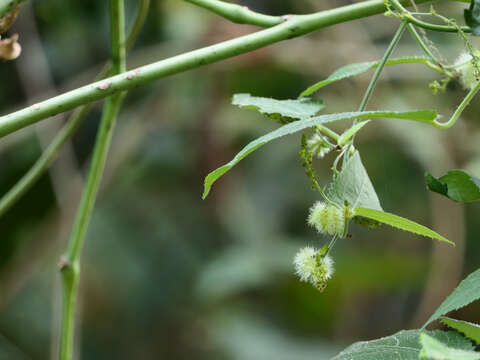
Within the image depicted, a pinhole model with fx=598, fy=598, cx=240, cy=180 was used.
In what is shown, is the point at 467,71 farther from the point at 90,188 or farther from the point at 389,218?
the point at 90,188

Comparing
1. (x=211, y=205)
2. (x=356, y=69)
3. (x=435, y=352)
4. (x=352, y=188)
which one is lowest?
Answer: (x=435, y=352)

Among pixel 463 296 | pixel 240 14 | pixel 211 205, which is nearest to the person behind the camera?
pixel 463 296

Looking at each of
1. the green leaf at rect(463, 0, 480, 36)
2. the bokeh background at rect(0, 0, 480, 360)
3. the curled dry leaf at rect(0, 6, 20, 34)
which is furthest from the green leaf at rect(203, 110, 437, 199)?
the bokeh background at rect(0, 0, 480, 360)

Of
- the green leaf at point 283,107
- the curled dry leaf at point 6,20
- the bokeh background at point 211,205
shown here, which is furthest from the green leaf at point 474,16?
the bokeh background at point 211,205

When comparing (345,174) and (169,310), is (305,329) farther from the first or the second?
(345,174)

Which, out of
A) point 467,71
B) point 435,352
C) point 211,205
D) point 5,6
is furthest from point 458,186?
point 211,205

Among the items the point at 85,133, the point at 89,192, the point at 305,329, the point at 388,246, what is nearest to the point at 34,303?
the point at 85,133
